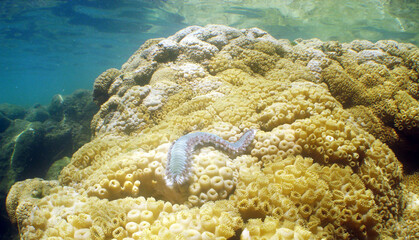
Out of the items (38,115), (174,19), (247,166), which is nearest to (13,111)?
(38,115)

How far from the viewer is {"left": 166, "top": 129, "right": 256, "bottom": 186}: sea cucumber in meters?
2.52

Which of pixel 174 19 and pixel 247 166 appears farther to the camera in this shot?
pixel 174 19

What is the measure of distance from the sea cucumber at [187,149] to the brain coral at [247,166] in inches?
3.7

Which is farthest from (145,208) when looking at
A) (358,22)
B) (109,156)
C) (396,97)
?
(358,22)

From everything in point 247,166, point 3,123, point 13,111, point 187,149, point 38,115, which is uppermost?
point 187,149

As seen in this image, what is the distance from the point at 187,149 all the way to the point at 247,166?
1.00 meters

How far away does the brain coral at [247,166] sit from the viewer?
2.17m

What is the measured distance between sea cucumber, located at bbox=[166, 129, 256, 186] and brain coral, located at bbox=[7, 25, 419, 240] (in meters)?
0.09

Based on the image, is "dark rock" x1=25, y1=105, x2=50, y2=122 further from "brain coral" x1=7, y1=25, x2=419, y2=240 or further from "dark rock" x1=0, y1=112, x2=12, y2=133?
"brain coral" x1=7, y1=25, x2=419, y2=240

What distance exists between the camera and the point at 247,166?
3031mm

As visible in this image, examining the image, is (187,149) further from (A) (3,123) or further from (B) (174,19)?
(B) (174,19)

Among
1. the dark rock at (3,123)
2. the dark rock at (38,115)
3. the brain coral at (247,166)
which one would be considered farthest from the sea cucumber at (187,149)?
the dark rock at (38,115)

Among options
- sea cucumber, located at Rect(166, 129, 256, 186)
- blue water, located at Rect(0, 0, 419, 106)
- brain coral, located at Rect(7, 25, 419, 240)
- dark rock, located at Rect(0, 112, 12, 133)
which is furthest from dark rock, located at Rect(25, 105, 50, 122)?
A: sea cucumber, located at Rect(166, 129, 256, 186)

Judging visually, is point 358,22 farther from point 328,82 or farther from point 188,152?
point 188,152
